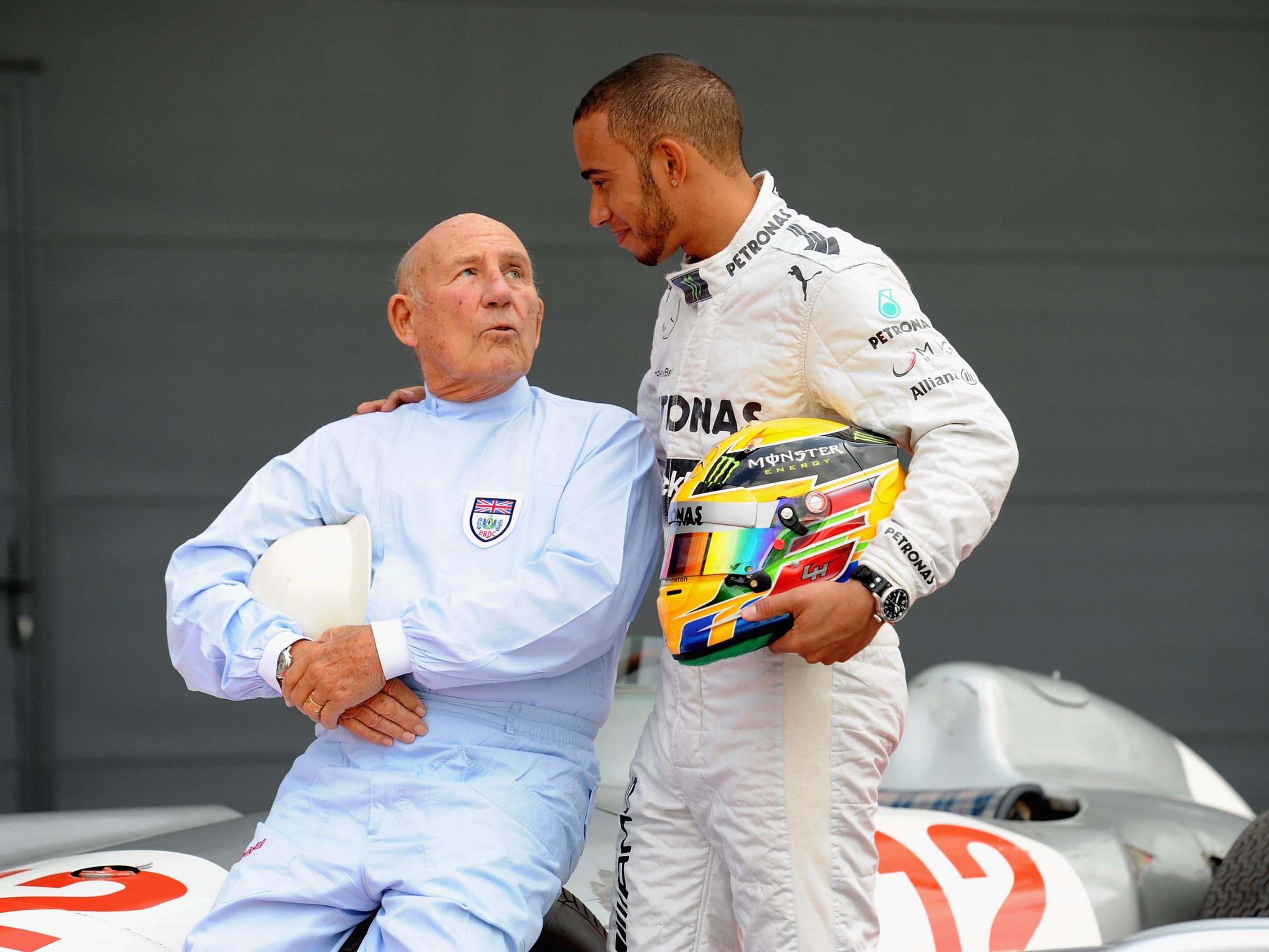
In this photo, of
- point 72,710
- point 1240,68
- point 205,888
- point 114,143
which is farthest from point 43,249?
point 1240,68

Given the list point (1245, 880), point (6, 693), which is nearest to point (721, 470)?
point (1245, 880)

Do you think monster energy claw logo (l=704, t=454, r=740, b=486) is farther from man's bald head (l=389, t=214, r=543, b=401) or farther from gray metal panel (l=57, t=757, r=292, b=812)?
gray metal panel (l=57, t=757, r=292, b=812)

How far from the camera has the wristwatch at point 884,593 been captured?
169cm

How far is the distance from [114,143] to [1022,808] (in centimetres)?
406

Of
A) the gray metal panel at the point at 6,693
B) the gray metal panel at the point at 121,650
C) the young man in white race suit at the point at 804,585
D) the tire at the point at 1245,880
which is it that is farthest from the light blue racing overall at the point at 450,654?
the gray metal panel at the point at 6,693

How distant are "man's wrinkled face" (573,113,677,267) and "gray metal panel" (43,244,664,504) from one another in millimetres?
3399

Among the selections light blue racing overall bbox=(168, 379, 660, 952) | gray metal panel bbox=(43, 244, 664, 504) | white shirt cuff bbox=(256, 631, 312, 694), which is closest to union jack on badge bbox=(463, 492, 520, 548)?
light blue racing overall bbox=(168, 379, 660, 952)

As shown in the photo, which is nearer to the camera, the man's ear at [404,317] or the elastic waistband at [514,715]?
the elastic waistband at [514,715]

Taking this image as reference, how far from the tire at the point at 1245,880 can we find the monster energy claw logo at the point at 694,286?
1.67 metres

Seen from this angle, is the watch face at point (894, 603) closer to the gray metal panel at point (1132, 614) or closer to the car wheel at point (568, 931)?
the car wheel at point (568, 931)

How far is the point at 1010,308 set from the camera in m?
5.71

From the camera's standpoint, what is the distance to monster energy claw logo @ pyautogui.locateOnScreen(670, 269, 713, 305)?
2.02m

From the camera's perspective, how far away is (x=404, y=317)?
7.74 ft

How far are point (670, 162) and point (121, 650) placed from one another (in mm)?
3993
